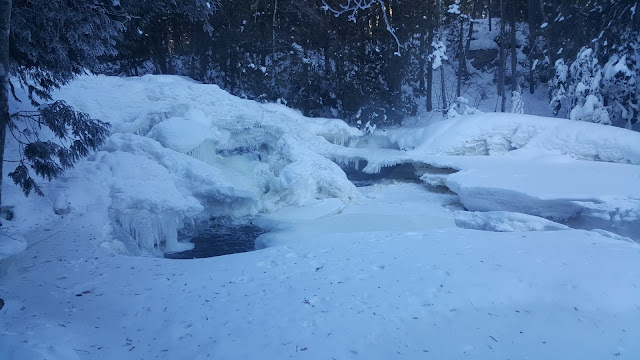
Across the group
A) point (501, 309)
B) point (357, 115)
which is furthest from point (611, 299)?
point (357, 115)

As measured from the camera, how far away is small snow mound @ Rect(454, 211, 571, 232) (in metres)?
6.74

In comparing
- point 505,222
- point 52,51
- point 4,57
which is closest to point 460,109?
point 505,222

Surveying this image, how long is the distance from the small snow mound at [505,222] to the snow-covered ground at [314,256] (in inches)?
1.4

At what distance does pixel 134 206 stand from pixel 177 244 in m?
1.16

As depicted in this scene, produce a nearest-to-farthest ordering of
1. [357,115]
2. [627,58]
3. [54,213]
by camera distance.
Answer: [54,213]
[627,58]
[357,115]

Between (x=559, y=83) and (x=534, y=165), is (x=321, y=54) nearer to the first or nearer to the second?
(x=559, y=83)

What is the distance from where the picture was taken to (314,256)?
18.1ft

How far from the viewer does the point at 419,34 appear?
19.6 metres

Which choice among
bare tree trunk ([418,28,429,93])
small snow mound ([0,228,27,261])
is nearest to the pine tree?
small snow mound ([0,228,27,261])

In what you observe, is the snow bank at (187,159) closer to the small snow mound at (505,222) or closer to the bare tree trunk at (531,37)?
the small snow mound at (505,222)

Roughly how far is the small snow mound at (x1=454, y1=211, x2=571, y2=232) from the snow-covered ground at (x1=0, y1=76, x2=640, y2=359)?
0.04 meters

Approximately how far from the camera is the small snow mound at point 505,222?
22.1 feet

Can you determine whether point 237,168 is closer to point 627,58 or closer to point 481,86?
point 627,58

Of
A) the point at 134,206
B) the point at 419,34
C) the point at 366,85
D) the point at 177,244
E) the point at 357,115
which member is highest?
the point at 419,34
